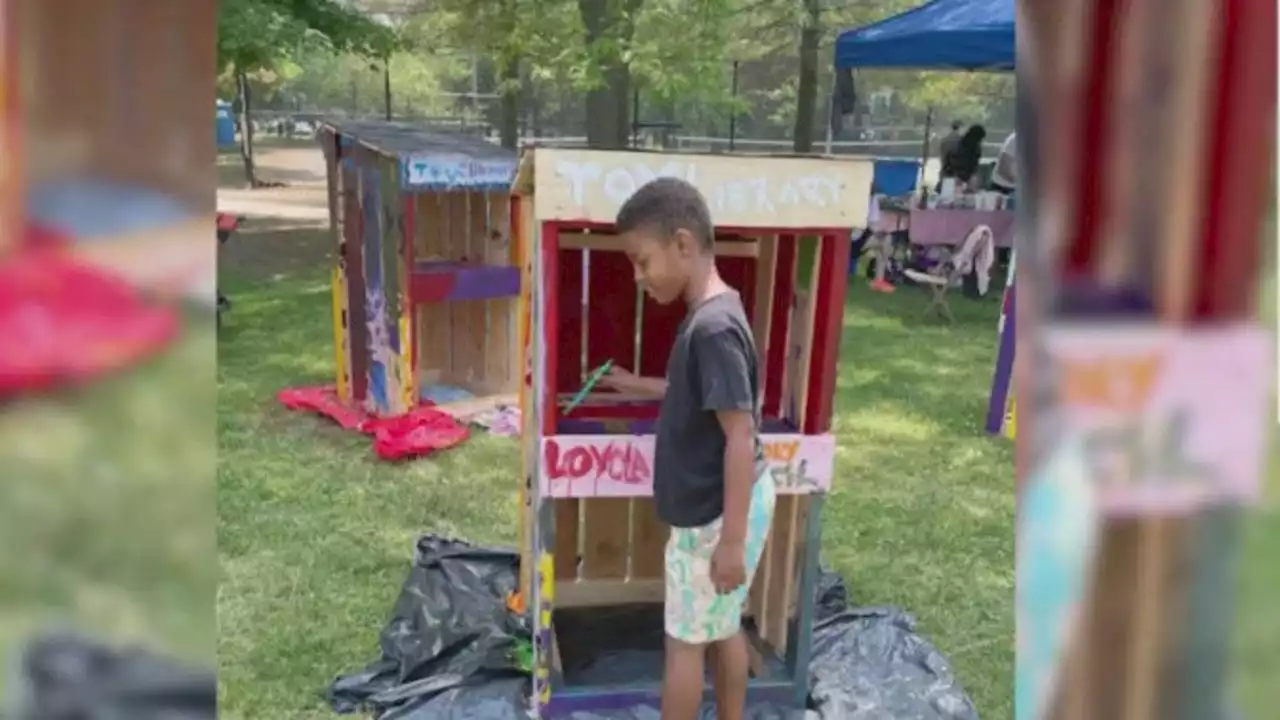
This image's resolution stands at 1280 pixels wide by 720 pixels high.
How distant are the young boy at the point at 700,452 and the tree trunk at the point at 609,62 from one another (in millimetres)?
7256

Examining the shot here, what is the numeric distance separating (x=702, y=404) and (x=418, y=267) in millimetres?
3494

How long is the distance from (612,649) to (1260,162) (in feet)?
8.11

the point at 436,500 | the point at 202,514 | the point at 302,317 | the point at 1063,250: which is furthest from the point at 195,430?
the point at 302,317

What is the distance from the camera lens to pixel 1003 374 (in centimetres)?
579

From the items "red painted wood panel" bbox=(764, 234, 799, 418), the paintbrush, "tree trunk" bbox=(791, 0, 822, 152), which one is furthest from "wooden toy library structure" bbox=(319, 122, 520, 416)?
"tree trunk" bbox=(791, 0, 822, 152)

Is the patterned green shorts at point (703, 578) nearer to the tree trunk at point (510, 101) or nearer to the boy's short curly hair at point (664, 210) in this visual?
the boy's short curly hair at point (664, 210)

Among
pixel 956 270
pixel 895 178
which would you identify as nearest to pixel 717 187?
pixel 956 270

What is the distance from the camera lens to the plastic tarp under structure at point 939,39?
7082 millimetres

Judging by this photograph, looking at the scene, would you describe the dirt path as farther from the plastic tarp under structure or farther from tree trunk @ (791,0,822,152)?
tree trunk @ (791,0,822,152)

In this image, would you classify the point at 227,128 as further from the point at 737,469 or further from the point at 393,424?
the point at 737,469

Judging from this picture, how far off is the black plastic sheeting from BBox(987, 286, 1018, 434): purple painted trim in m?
1.98

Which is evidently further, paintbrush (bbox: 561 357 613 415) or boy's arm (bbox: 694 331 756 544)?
paintbrush (bbox: 561 357 613 415)

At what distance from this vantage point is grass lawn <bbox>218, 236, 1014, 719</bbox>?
3.63 meters

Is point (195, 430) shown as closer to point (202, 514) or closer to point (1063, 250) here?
point (202, 514)
